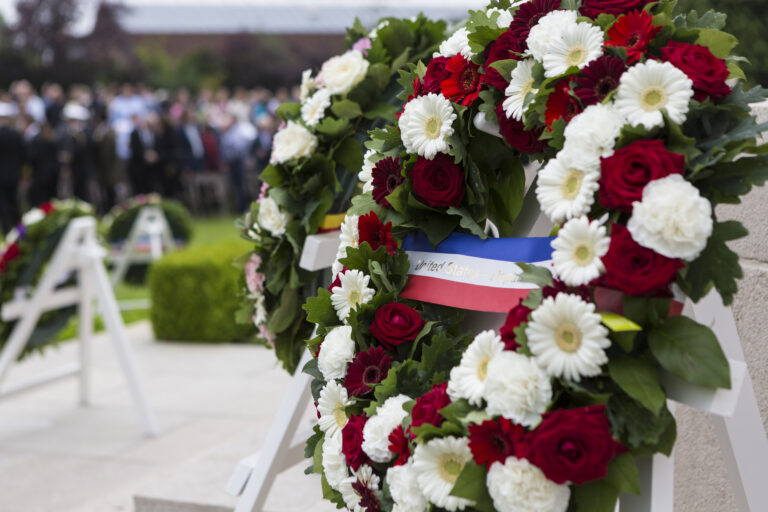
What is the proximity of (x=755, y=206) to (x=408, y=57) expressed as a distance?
3.42ft

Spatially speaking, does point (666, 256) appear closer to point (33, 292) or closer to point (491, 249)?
point (491, 249)

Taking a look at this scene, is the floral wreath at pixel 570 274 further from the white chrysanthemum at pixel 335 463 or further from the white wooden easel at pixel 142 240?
the white wooden easel at pixel 142 240

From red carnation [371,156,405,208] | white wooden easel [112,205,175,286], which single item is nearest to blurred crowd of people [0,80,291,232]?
white wooden easel [112,205,175,286]

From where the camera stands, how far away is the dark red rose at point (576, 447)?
1.32 meters

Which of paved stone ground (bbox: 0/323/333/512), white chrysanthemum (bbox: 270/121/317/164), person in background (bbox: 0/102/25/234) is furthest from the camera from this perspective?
person in background (bbox: 0/102/25/234)

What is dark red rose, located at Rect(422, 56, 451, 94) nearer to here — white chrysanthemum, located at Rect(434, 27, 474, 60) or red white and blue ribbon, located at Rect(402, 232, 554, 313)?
white chrysanthemum, located at Rect(434, 27, 474, 60)

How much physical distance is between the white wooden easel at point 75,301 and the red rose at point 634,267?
3.52 meters

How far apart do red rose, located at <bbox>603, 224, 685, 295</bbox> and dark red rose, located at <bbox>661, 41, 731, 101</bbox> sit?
28 centimetres

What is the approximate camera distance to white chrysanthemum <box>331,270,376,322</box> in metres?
1.79

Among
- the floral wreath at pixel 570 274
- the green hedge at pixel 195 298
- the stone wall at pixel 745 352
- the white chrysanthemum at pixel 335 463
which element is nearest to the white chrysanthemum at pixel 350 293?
the floral wreath at pixel 570 274

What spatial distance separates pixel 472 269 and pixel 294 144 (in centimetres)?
93

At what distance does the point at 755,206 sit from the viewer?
2217 millimetres

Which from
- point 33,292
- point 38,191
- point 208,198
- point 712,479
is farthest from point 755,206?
point 208,198

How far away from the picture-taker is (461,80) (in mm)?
1769
